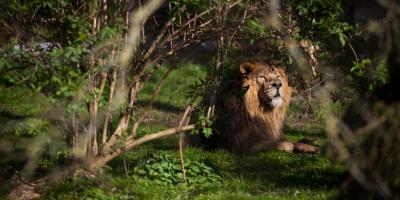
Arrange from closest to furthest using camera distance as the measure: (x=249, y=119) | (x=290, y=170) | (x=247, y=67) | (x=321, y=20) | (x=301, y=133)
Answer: (x=321, y=20)
(x=290, y=170)
(x=247, y=67)
(x=249, y=119)
(x=301, y=133)

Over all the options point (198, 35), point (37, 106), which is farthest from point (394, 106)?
point (37, 106)

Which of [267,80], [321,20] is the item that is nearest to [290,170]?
[267,80]

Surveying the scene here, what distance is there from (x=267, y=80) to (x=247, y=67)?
1.05ft

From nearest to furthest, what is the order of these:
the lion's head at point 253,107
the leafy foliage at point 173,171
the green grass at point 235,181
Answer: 1. the green grass at point 235,181
2. the leafy foliage at point 173,171
3. the lion's head at point 253,107

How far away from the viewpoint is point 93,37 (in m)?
6.96

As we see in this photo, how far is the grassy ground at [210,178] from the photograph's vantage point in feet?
25.2

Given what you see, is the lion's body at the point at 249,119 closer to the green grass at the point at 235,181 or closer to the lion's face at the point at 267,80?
the lion's face at the point at 267,80

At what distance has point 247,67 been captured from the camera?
33.8 ft

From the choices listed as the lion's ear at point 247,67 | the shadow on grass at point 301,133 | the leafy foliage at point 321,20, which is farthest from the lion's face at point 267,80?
the leafy foliage at point 321,20

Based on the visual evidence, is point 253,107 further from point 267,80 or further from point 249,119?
point 267,80

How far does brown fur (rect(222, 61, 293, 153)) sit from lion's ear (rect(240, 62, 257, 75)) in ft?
0.40

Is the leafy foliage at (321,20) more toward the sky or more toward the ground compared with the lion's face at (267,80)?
more toward the sky

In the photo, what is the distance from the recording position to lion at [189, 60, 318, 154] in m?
10.4

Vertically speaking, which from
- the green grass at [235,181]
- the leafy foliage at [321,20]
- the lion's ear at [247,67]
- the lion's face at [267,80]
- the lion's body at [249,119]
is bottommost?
the green grass at [235,181]
